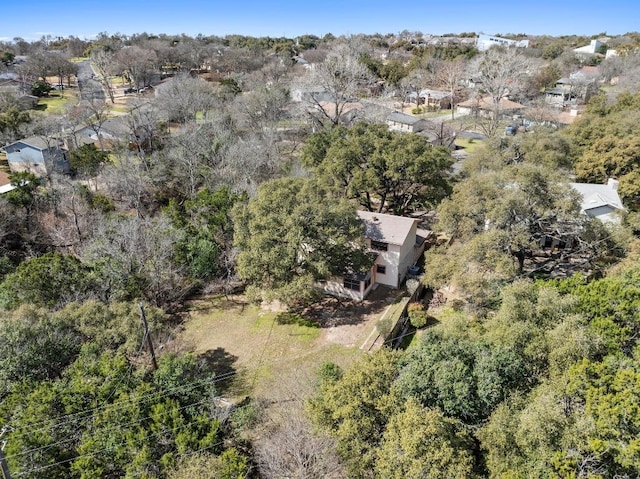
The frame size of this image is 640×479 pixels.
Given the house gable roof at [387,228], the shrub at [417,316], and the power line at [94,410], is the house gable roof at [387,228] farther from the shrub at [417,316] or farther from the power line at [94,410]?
the power line at [94,410]

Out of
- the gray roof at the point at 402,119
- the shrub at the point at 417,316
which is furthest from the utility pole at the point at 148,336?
the gray roof at the point at 402,119

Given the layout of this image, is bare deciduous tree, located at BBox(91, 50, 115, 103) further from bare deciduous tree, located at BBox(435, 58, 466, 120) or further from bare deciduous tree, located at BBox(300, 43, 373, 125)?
bare deciduous tree, located at BBox(435, 58, 466, 120)

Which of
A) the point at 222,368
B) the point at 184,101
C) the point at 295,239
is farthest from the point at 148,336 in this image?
the point at 184,101

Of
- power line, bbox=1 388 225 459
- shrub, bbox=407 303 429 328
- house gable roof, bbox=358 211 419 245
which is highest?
house gable roof, bbox=358 211 419 245

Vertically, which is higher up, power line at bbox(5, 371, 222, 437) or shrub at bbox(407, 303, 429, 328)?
power line at bbox(5, 371, 222, 437)

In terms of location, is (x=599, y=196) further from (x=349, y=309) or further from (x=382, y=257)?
(x=349, y=309)

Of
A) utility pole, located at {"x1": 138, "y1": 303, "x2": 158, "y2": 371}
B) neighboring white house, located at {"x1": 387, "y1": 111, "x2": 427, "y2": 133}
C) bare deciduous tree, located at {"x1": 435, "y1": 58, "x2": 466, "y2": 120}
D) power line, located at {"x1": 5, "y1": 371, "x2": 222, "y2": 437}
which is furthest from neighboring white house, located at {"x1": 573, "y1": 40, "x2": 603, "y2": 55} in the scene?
power line, located at {"x1": 5, "y1": 371, "x2": 222, "y2": 437}
